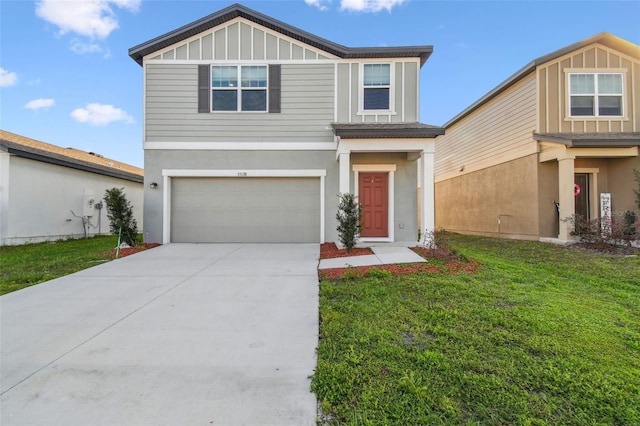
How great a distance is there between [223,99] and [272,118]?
5.56 ft

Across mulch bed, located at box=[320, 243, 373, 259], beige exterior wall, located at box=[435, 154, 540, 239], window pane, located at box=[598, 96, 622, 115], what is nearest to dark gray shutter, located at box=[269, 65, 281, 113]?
mulch bed, located at box=[320, 243, 373, 259]

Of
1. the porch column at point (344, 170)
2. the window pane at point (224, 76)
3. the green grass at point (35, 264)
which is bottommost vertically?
the green grass at point (35, 264)

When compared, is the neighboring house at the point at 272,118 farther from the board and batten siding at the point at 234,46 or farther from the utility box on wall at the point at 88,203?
the utility box on wall at the point at 88,203

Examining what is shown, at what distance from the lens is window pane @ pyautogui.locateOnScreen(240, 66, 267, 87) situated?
9453 millimetres

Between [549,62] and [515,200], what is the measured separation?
4.91 meters

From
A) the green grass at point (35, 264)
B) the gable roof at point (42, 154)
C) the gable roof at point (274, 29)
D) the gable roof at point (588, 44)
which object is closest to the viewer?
the green grass at point (35, 264)

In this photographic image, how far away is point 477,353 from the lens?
2.70 meters

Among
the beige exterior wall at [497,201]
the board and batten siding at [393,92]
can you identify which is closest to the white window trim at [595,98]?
the beige exterior wall at [497,201]

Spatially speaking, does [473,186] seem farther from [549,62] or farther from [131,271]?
[131,271]

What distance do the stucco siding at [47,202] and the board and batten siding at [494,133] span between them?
693 inches

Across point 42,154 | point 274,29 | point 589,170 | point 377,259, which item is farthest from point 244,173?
point 589,170

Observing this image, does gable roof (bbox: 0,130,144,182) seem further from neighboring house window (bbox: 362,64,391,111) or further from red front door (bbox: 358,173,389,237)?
neighboring house window (bbox: 362,64,391,111)

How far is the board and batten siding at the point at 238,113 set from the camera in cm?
945

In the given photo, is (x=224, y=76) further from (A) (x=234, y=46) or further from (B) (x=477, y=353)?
(B) (x=477, y=353)
